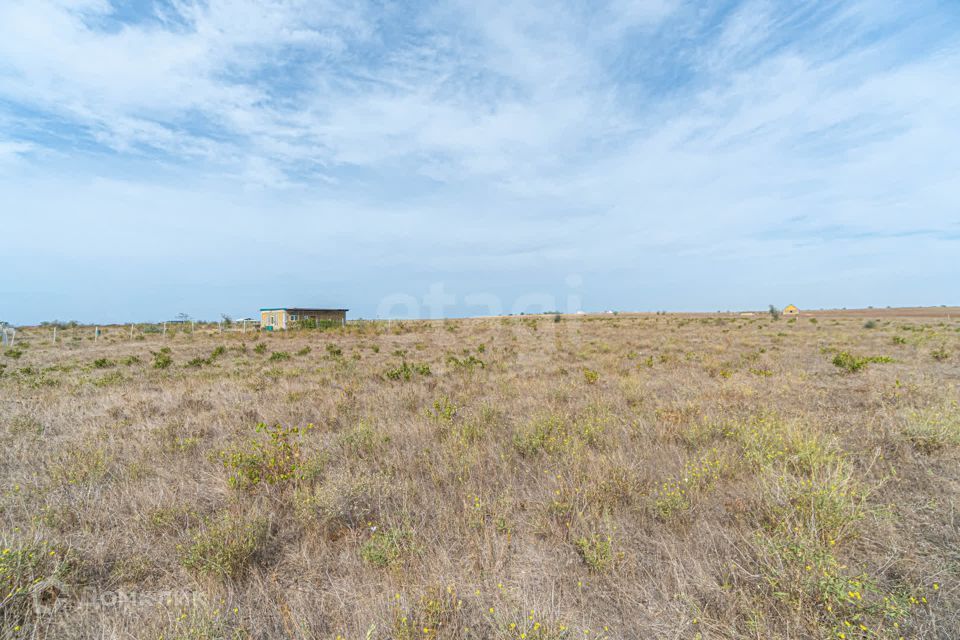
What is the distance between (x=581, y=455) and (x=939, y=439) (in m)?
4.25

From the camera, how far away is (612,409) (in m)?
6.92

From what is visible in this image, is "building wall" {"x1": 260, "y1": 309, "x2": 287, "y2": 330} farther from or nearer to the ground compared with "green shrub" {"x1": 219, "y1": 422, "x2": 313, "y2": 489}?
farther from the ground

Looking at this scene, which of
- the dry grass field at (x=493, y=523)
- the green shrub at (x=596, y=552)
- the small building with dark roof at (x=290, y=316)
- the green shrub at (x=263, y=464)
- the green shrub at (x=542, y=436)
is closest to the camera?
the dry grass field at (x=493, y=523)

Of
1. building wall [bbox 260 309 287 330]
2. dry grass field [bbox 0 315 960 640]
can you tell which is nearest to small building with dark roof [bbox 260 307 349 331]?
building wall [bbox 260 309 287 330]

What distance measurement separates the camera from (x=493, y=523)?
11.0 feet

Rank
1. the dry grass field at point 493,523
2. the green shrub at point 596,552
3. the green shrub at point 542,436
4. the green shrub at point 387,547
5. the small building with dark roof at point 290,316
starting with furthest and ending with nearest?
the small building with dark roof at point 290,316 < the green shrub at point 542,436 < the green shrub at point 387,547 < the green shrub at point 596,552 < the dry grass field at point 493,523

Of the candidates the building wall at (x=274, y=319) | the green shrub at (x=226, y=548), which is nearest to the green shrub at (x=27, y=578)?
the green shrub at (x=226, y=548)

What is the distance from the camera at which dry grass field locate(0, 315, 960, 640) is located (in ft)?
7.92

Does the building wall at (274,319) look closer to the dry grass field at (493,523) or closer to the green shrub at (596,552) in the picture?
the dry grass field at (493,523)

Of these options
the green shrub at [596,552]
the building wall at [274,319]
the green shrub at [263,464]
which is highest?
the building wall at [274,319]

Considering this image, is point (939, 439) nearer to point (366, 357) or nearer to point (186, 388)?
point (186, 388)

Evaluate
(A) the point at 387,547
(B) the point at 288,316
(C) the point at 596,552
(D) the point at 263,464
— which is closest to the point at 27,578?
(D) the point at 263,464

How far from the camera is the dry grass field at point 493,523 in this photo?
7.92 ft

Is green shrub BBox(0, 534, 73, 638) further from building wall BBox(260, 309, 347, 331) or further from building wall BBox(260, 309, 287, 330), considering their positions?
building wall BBox(260, 309, 287, 330)
